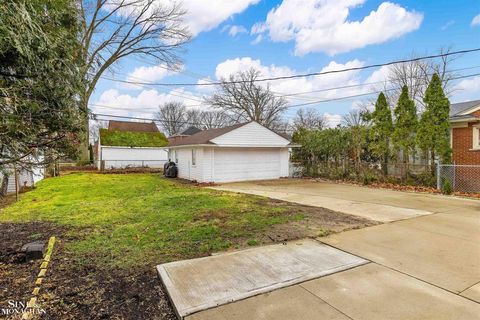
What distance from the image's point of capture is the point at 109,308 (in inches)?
106

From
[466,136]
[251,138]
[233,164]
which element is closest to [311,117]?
[251,138]

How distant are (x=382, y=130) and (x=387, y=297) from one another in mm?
11009

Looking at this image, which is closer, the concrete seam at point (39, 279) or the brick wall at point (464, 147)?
the concrete seam at point (39, 279)

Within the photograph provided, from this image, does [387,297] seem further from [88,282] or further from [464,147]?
[464,147]

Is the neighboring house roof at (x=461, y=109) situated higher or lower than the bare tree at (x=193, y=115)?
lower

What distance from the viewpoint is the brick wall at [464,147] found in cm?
1061

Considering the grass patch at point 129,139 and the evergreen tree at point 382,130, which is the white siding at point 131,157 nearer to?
the grass patch at point 129,139

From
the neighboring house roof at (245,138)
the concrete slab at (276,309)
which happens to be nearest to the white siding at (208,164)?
the neighboring house roof at (245,138)

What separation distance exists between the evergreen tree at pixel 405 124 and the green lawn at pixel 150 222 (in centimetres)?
697

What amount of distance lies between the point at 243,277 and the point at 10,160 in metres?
3.19

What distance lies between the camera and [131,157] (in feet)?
93.2

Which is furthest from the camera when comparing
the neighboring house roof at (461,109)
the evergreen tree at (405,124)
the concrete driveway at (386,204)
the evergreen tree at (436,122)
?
the evergreen tree at (405,124)

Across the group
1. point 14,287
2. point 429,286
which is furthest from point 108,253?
point 429,286

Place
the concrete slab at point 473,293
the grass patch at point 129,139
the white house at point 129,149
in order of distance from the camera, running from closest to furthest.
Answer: the concrete slab at point 473,293
the white house at point 129,149
the grass patch at point 129,139
